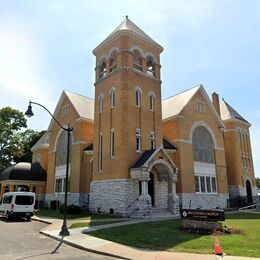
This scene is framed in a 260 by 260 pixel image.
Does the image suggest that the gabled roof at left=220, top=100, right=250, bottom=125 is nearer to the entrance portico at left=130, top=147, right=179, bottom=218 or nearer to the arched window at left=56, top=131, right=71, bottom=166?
the entrance portico at left=130, top=147, right=179, bottom=218

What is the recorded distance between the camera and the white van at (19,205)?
949 inches

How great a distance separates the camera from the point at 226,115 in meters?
44.5

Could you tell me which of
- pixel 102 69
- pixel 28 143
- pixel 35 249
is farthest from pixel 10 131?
pixel 35 249

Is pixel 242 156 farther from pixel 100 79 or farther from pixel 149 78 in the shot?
pixel 100 79

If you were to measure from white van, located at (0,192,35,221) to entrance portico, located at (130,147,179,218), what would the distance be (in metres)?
9.07

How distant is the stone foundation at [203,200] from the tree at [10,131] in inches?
1383

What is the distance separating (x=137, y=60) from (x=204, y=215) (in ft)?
66.6

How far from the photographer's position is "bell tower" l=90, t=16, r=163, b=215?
26859mm

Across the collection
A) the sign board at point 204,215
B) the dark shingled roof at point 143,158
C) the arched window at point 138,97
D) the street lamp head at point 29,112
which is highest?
the arched window at point 138,97

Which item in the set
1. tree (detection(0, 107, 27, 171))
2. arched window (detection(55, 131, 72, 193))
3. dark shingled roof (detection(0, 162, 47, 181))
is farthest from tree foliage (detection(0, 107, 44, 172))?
arched window (detection(55, 131, 72, 193))

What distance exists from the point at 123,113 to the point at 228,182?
22637mm

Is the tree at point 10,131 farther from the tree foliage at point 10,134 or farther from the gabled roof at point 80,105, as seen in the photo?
the gabled roof at point 80,105

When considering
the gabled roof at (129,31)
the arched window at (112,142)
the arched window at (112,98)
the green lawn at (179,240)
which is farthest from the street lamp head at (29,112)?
the gabled roof at (129,31)

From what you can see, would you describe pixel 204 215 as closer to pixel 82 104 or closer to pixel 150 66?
pixel 150 66
